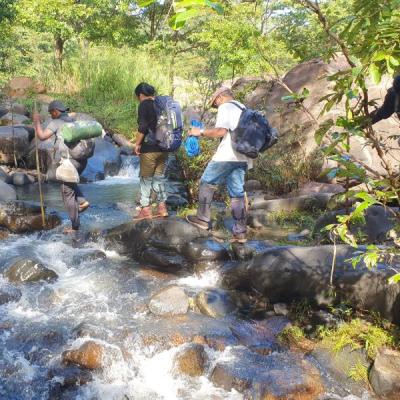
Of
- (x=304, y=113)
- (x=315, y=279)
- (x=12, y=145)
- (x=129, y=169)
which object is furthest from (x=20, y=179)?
(x=315, y=279)

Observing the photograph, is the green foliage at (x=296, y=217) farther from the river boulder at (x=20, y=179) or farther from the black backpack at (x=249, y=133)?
the river boulder at (x=20, y=179)

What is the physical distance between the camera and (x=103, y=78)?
1653cm

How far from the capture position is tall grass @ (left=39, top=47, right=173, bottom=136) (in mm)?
15812

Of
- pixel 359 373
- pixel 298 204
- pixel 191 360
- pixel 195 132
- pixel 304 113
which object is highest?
pixel 195 132

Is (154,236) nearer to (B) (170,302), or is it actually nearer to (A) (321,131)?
(B) (170,302)

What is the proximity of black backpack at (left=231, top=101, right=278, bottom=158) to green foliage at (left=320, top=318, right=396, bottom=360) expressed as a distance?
2014 millimetres

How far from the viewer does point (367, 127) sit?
96.2 inches

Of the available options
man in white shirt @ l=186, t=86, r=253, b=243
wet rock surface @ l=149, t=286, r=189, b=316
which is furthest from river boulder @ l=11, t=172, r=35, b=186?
wet rock surface @ l=149, t=286, r=189, b=316

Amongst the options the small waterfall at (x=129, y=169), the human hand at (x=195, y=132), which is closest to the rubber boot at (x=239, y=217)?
the human hand at (x=195, y=132)

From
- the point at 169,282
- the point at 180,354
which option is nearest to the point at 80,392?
the point at 180,354

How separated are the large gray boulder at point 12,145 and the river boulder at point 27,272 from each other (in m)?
5.96

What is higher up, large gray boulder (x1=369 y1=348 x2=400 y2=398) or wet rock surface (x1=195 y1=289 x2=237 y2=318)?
large gray boulder (x1=369 y1=348 x2=400 y2=398)

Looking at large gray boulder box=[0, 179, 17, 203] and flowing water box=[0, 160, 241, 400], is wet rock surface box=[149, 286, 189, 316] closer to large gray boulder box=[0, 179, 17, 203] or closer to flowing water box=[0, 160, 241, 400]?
flowing water box=[0, 160, 241, 400]

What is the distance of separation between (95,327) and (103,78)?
1357 cm
